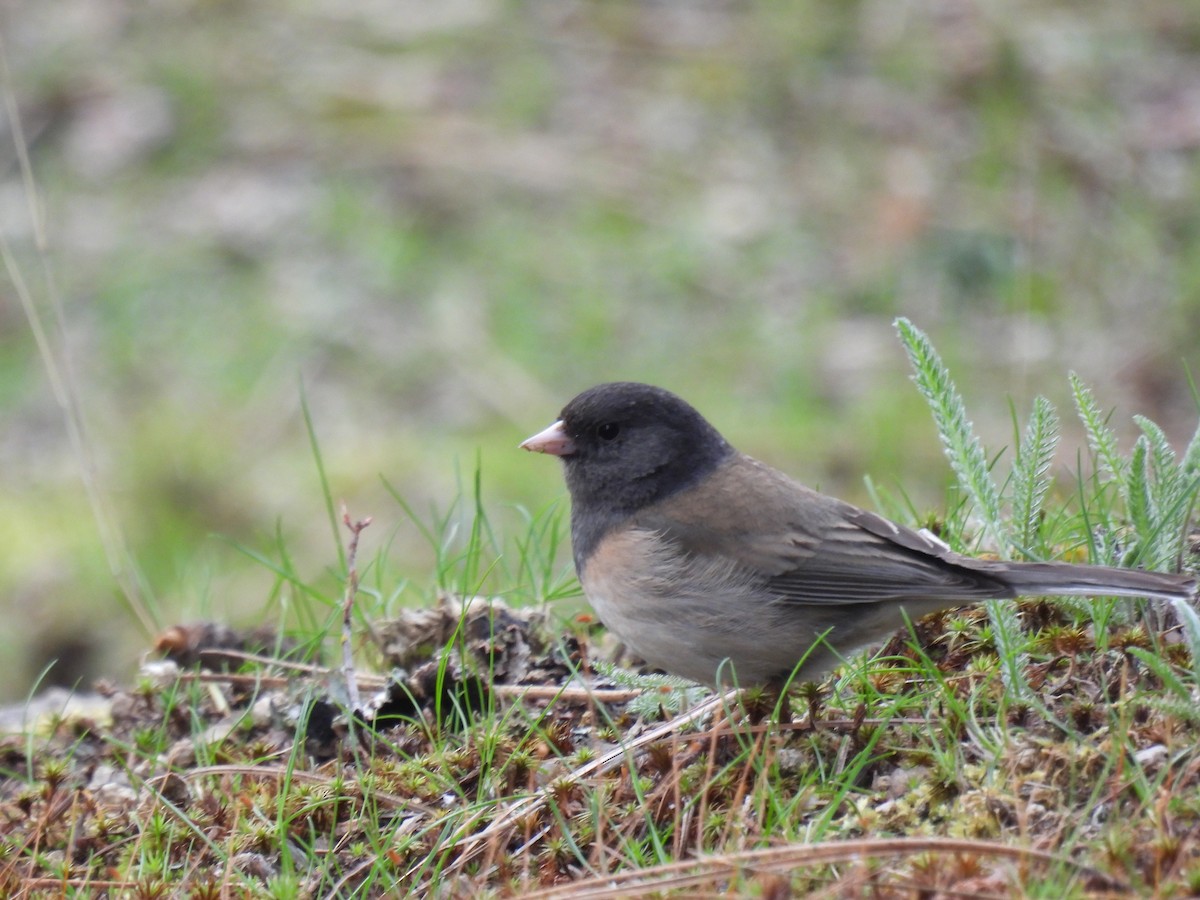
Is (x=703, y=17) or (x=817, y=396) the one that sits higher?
(x=703, y=17)

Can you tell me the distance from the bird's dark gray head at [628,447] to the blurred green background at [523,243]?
7.26ft

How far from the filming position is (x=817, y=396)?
22.2ft

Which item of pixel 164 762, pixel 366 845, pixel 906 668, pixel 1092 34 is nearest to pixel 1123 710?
pixel 906 668

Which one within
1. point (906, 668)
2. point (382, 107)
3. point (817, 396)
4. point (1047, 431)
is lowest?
point (817, 396)

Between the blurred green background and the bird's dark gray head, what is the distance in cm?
221

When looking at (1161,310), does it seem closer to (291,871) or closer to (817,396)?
(817,396)

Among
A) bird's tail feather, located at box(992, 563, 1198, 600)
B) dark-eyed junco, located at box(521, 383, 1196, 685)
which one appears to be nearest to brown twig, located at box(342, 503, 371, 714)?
dark-eyed junco, located at box(521, 383, 1196, 685)

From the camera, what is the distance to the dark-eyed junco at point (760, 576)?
9.42 ft

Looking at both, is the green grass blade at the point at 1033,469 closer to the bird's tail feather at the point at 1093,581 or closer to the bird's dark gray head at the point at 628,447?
the bird's tail feather at the point at 1093,581

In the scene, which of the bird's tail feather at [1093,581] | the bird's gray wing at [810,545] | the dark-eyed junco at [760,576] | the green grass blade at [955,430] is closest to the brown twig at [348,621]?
the dark-eyed junco at [760,576]

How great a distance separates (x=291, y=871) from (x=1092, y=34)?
7569 millimetres

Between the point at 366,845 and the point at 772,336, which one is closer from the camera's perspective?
the point at 366,845

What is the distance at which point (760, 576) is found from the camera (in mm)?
3041

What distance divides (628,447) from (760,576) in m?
0.59
